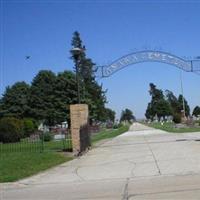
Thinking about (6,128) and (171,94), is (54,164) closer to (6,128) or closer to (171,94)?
(6,128)

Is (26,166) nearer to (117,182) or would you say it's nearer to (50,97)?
(117,182)

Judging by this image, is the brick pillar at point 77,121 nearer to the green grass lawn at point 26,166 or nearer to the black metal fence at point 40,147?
the black metal fence at point 40,147

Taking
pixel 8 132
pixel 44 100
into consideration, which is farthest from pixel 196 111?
pixel 8 132

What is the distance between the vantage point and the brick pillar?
85.9 ft

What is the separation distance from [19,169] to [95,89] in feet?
265

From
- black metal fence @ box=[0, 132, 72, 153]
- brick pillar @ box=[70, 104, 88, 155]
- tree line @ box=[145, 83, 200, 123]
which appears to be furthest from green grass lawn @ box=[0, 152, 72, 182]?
tree line @ box=[145, 83, 200, 123]

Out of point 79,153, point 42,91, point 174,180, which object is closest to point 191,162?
point 174,180

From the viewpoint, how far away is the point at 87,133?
29844 mm

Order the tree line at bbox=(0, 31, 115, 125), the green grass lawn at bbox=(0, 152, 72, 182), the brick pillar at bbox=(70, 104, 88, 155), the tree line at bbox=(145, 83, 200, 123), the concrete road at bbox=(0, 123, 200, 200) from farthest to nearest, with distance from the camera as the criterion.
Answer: the tree line at bbox=(145, 83, 200, 123) → the tree line at bbox=(0, 31, 115, 125) → the brick pillar at bbox=(70, 104, 88, 155) → the green grass lawn at bbox=(0, 152, 72, 182) → the concrete road at bbox=(0, 123, 200, 200)

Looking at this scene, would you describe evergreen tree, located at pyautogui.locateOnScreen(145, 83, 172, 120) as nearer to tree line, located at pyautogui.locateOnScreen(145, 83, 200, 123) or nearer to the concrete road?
tree line, located at pyautogui.locateOnScreen(145, 83, 200, 123)

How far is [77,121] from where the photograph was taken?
26953mm

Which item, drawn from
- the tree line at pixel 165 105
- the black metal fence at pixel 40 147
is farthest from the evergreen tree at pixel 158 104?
the black metal fence at pixel 40 147

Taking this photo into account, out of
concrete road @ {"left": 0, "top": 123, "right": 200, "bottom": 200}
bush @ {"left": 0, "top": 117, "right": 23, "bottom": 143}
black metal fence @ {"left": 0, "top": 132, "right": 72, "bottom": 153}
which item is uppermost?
bush @ {"left": 0, "top": 117, "right": 23, "bottom": 143}

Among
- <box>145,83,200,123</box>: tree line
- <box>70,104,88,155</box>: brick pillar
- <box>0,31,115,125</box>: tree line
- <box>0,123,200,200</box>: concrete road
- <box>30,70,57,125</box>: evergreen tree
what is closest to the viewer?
<box>0,123,200,200</box>: concrete road
